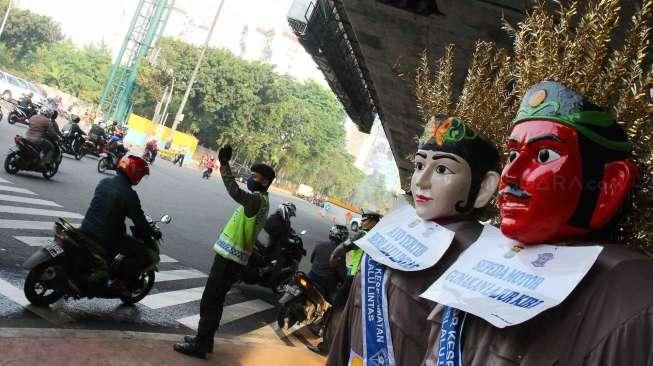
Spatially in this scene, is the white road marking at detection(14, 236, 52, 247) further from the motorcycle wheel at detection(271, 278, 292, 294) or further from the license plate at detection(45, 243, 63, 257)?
the motorcycle wheel at detection(271, 278, 292, 294)

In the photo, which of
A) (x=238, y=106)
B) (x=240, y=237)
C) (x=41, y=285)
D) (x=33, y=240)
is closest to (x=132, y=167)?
(x=41, y=285)

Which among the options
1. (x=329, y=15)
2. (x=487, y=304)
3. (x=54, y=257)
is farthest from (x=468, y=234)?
(x=329, y=15)

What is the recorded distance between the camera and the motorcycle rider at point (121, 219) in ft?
16.3

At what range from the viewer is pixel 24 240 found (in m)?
6.40

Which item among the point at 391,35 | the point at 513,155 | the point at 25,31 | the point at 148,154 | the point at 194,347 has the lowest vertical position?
the point at 194,347

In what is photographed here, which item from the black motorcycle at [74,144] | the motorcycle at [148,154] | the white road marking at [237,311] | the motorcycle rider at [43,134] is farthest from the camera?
the motorcycle at [148,154]

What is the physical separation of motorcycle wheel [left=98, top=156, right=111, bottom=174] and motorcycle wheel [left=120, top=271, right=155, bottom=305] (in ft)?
32.5

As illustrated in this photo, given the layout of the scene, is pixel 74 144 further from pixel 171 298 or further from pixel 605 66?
pixel 605 66

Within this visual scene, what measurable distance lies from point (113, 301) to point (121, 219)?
102 centimetres

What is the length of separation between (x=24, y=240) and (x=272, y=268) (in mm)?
3197

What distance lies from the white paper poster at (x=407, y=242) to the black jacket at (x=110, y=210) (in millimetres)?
3420

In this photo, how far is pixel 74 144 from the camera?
16.0 m

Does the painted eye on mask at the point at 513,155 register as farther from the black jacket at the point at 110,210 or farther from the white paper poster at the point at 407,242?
the black jacket at the point at 110,210

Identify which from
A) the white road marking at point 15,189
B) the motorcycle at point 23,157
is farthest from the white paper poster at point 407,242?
the motorcycle at point 23,157
